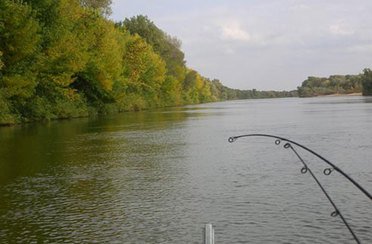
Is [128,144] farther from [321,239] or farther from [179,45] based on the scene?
[179,45]

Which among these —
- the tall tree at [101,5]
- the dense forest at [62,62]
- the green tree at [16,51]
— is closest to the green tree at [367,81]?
the dense forest at [62,62]

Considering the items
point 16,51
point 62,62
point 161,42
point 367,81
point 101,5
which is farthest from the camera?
point 367,81

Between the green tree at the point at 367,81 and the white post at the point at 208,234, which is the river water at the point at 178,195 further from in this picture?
the green tree at the point at 367,81

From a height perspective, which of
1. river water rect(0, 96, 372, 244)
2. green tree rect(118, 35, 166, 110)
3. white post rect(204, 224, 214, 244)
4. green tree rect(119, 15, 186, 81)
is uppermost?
green tree rect(119, 15, 186, 81)

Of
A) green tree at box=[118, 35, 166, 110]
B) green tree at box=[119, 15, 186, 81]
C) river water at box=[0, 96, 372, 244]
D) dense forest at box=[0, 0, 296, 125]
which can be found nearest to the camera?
river water at box=[0, 96, 372, 244]

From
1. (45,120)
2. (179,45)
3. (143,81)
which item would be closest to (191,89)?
(179,45)

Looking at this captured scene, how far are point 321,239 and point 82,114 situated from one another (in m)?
48.7

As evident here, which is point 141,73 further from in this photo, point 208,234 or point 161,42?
point 208,234

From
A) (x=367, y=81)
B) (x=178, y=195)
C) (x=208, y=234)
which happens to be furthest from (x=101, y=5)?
(x=367, y=81)

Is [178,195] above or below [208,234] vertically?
below

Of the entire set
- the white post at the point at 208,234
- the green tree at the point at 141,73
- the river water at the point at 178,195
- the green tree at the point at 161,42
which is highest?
the green tree at the point at 161,42

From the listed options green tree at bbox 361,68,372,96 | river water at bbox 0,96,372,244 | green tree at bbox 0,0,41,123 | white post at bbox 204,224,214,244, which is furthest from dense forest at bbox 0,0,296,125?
green tree at bbox 361,68,372,96

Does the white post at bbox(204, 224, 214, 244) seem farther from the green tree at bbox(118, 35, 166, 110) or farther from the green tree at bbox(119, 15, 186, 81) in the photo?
the green tree at bbox(119, 15, 186, 81)

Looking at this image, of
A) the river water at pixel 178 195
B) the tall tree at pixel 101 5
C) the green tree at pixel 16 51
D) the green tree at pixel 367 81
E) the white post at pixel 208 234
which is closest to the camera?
the white post at pixel 208 234
